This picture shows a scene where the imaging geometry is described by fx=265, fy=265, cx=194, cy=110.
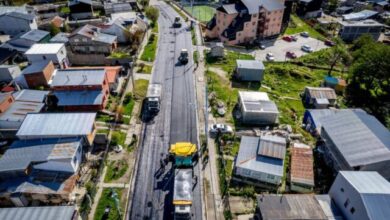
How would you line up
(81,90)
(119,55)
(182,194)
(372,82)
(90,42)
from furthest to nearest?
1. (119,55)
2. (90,42)
3. (372,82)
4. (81,90)
5. (182,194)

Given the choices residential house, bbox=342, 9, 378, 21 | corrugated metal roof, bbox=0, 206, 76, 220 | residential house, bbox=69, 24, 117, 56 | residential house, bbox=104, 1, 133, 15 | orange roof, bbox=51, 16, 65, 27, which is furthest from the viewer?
residential house, bbox=342, 9, 378, 21

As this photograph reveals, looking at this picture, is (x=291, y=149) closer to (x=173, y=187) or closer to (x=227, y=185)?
(x=227, y=185)

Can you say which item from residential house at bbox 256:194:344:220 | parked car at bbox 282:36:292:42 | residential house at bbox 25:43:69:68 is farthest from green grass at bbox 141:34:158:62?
residential house at bbox 256:194:344:220

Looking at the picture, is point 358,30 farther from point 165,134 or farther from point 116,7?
point 116,7

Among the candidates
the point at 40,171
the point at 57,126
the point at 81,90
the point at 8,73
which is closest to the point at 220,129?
the point at 57,126

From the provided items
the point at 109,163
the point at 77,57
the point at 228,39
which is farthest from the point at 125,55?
Answer: the point at 109,163

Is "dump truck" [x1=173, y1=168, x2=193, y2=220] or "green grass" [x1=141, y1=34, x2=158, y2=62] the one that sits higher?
"green grass" [x1=141, y1=34, x2=158, y2=62]

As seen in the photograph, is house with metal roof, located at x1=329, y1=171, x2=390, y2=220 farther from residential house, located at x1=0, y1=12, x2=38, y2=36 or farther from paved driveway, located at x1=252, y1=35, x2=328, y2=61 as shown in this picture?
residential house, located at x1=0, y1=12, x2=38, y2=36
